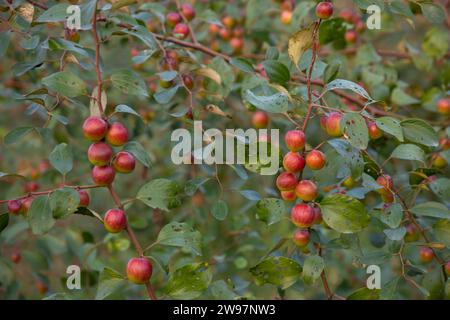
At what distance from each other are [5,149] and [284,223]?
1089 mm

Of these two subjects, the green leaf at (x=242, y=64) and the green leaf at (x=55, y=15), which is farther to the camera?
the green leaf at (x=242, y=64)

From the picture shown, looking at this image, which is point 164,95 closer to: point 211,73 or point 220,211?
point 211,73

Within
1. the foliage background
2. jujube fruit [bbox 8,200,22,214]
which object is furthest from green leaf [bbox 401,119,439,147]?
jujube fruit [bbox 8,200,22,214]

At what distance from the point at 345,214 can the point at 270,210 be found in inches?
4.6

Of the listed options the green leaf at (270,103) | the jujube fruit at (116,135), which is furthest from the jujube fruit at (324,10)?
the jujube fruit at (116,135)

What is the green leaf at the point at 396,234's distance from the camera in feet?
3.09

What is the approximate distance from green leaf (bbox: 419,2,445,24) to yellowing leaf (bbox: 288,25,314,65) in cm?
32

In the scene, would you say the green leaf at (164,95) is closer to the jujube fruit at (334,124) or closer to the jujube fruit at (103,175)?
the jujube fruit at (103,175)

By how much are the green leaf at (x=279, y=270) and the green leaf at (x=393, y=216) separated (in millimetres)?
154

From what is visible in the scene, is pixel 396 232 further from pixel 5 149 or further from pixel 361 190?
pixel 5 149

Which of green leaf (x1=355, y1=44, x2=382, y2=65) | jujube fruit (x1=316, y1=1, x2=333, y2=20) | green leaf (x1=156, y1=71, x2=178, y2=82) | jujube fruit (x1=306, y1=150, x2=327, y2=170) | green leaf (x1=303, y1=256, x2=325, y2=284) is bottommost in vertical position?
green leaf (x1=303, y1=256, x2=325, y2=284)

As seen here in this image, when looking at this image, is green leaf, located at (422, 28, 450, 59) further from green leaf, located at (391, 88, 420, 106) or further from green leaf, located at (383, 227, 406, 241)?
green leaf, located at (383, 227, 406, 241)

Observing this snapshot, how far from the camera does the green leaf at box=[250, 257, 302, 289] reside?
954mm

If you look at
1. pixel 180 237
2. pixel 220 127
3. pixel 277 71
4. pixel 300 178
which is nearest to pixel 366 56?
pixel 220 127
